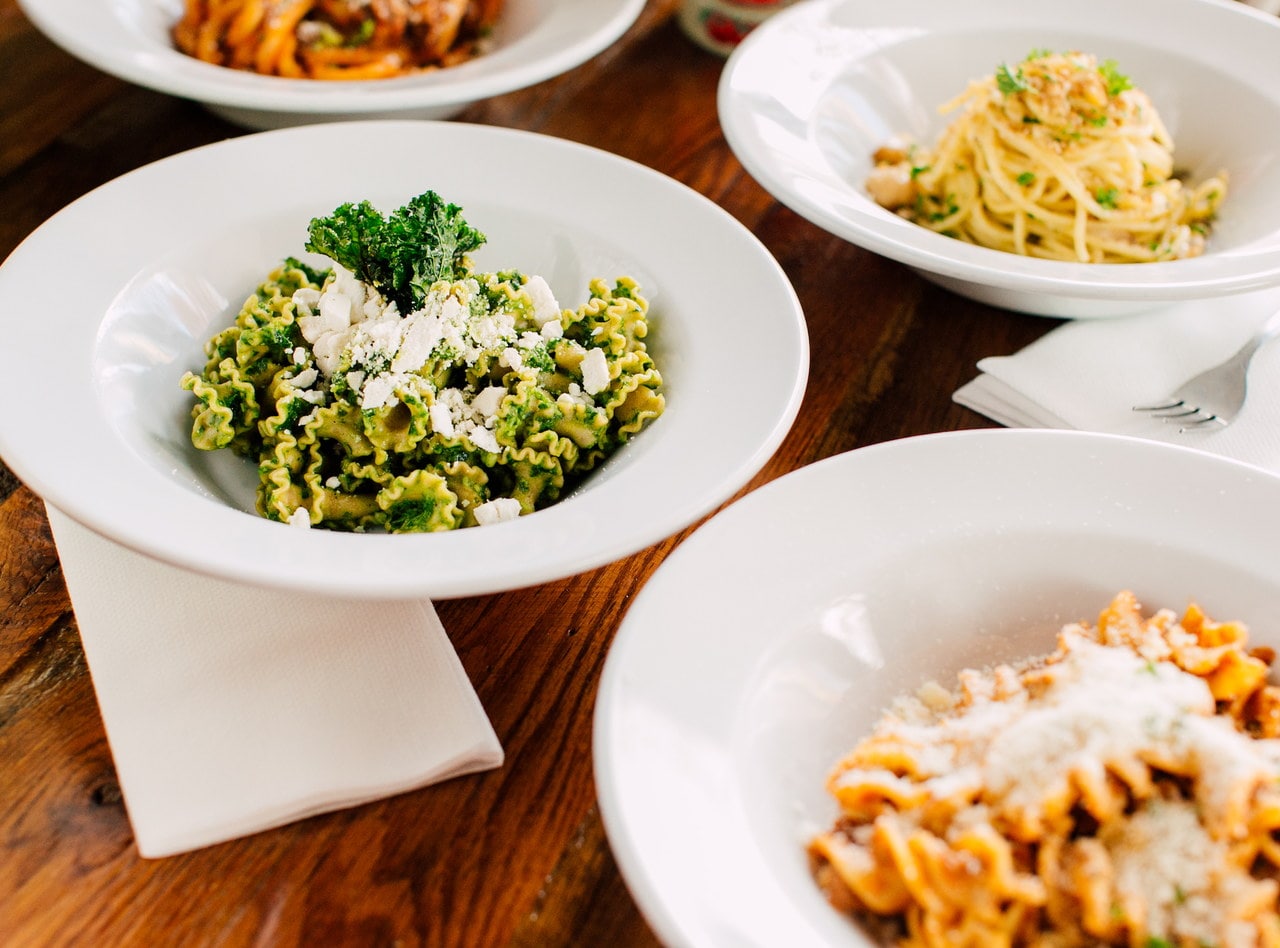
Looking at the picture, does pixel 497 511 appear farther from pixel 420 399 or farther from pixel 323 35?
pixel 323 35

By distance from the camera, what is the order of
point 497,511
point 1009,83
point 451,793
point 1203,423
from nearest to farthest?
point 451,793 → point 497,511 → point 1203,423 → point 1009,83

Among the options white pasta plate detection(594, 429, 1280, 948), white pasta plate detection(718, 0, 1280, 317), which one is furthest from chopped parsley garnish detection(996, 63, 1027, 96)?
white pasta plate detection(594, 429, 1280, 948)

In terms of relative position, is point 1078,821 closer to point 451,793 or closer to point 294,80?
point 451,793

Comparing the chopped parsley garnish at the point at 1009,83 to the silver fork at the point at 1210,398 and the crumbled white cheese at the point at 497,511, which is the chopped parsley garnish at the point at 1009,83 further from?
the crumbled white cheese at the point at 497,511

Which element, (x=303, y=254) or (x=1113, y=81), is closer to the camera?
(x=303, y=254)

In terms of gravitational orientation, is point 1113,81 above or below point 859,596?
above

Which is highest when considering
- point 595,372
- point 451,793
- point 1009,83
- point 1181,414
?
point 1009,83

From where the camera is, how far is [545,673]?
127cm

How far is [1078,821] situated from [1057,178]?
141cm

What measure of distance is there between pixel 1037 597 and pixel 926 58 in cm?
149

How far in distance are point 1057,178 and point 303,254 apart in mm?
1375

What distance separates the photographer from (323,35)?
2.25 meters

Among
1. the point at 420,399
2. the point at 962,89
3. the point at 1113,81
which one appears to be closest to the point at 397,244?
the point at 420,399

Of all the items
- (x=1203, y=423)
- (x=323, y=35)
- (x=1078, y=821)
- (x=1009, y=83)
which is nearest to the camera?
(x=1078, y=821)
